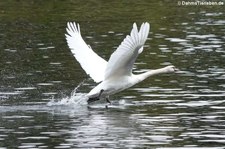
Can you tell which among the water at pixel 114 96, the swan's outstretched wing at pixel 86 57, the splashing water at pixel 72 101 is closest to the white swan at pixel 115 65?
the swan's outstretched wing at pixel 86 57

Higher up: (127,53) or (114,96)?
(127,53)

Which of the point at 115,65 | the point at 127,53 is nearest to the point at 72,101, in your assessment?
the point at 115,65

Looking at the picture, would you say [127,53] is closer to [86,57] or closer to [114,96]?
[86,57]

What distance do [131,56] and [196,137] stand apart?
3.10m

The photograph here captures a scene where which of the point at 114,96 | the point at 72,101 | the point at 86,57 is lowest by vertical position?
the point at 114,96

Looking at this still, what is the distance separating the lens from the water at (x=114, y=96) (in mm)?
14438

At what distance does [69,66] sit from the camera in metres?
22.8

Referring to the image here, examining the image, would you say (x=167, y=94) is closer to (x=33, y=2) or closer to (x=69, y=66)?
(x=69, y=66)

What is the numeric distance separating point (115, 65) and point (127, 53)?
2.40ft

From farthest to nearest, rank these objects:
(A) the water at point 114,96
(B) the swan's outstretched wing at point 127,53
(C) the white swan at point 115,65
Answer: (C) the white swan at point 115,65
(B) the swan's outstretched wing at point 127,53
(A) the water at point 114,96

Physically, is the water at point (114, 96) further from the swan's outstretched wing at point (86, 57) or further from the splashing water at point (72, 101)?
the swan's outstretched wing at point (86, 57)

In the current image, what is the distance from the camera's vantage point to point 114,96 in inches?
766

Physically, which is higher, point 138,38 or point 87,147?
point 138,38

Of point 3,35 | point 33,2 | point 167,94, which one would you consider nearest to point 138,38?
point 167,94
